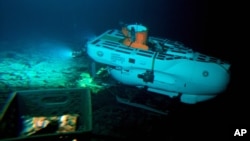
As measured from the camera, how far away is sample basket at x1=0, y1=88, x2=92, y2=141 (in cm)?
257

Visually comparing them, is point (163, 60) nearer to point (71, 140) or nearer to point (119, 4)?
point (71, 140)

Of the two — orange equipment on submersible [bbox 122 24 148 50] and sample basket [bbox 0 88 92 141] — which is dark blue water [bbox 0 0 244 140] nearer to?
orange equipment on submersible [bbox 122 24 148 50]

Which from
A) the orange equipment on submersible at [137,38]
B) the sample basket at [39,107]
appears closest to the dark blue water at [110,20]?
the orange equipment on submersible at [137,38]

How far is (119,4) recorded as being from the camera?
13.3 meters

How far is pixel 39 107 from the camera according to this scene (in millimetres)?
2932

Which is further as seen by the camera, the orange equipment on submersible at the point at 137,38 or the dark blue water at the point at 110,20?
the dark blue water at the point at 110,20

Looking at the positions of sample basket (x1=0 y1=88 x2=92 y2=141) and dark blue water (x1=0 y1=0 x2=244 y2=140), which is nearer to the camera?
sample basket (x1=0 y1=88 x2=92 y2=141)

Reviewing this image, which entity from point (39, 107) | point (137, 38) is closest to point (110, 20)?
point (137, 38)

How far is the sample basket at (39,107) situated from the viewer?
257 cm

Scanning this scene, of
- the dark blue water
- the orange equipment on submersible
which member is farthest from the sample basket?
the dark blue water

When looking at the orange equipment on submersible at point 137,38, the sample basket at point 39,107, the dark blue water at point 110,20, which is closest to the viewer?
the sample basket at point 39,107

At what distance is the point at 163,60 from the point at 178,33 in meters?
5.98

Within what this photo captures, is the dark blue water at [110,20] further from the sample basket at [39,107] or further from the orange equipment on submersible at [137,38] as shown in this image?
the sample basket at [39,107]

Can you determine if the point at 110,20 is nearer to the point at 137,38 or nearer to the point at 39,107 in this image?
the point at 137,38
